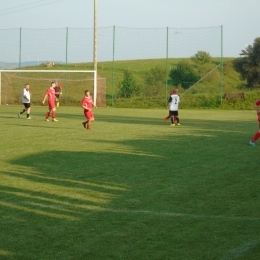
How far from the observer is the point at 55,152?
48.4 feet

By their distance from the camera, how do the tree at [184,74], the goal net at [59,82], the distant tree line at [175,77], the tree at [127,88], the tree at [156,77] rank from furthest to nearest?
the tree at [184,74], the tree at [156,77], the tree at [127,88], the distant tree line at [175,77], the goal net at [59,82]

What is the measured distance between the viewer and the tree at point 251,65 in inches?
2267

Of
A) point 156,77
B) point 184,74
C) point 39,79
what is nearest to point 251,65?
point 184,74

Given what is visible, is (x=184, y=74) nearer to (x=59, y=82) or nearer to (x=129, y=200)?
(x=59, y=82)

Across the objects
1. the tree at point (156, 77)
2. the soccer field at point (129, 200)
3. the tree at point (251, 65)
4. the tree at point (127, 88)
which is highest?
the tree at point (251, 65)

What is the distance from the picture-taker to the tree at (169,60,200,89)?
4925 centimetres

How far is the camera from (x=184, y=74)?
5181 centimetres

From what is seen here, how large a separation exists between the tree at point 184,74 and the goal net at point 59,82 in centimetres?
A: 773

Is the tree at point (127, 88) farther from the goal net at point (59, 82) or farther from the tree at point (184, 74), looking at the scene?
the tree at point (184, 74)

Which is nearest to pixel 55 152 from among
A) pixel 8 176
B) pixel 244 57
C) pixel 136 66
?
pixel 8 176

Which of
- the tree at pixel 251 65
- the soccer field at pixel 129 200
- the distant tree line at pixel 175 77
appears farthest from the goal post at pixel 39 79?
the soccer field at pixel 129 200

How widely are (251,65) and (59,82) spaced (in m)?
21.0

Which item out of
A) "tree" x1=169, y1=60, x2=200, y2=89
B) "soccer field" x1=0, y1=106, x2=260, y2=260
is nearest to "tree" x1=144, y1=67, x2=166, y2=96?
"tree" x1=169, y1=60, x2=200, y2=89

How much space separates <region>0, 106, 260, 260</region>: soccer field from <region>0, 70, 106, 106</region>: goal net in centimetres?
2603
